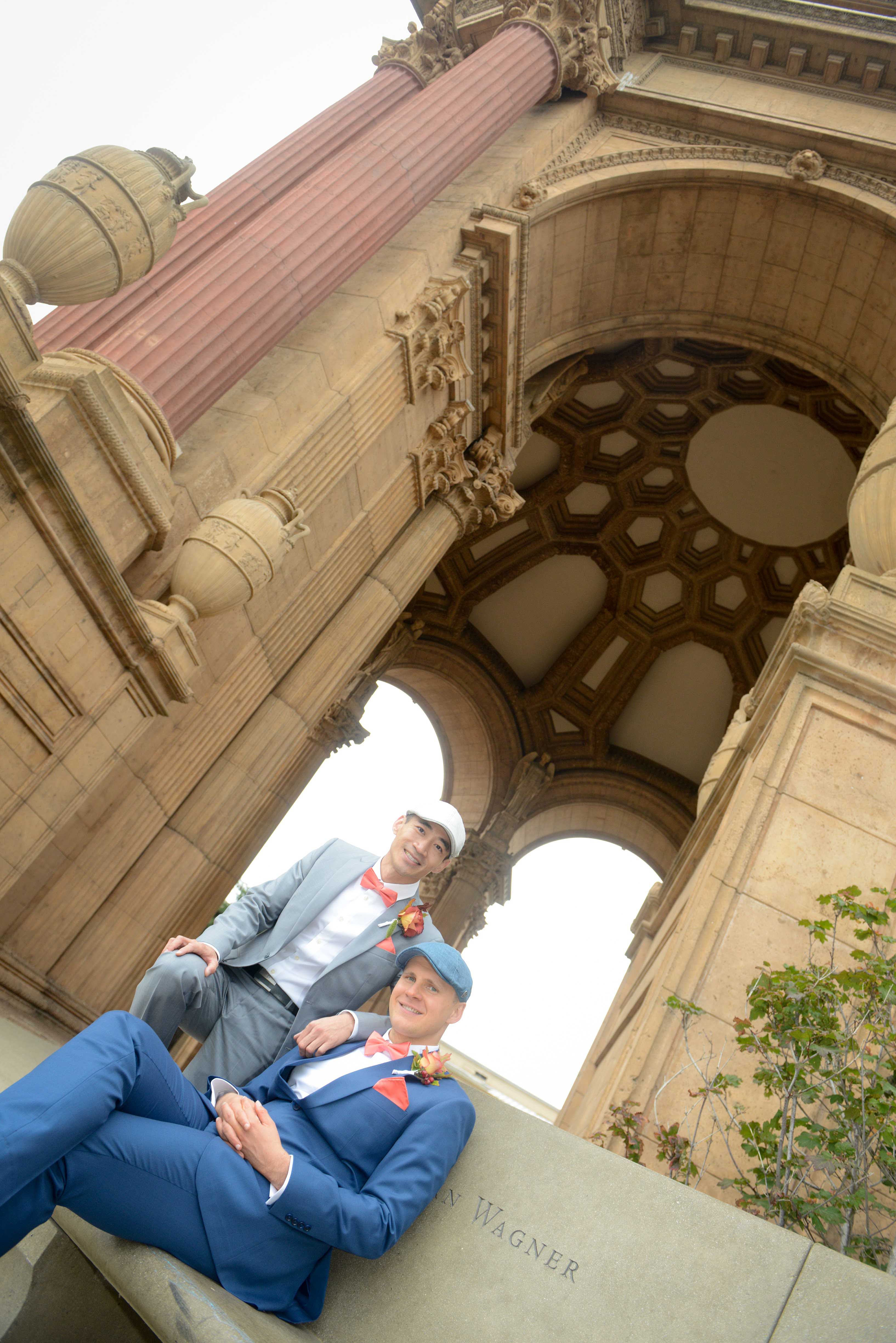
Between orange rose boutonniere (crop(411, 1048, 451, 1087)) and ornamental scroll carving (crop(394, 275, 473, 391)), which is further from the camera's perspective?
ornamental scroll carving (crop(394, 275, 473, 391))

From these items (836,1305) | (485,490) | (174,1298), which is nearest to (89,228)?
(174,1298)

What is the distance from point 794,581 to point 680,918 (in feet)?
61.5

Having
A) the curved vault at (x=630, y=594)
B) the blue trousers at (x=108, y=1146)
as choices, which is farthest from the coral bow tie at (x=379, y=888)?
the curved vault at (x=630, y=594)

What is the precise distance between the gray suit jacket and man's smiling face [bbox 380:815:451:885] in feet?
0.37

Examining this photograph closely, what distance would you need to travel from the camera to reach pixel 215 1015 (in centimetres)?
275

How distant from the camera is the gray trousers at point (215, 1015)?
2.52 metres

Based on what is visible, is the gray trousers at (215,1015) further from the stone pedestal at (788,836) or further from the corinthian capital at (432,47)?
the corinthian capital at (432,47)

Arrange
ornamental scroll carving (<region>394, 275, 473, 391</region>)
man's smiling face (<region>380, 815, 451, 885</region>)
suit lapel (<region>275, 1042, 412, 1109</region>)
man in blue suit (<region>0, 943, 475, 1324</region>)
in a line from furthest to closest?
ornamental scroll carving (<region>394, 275, 473, 391</region>), man's smiling face (<region>380, 815, 451, 885</region>), suit lapel (<region>275, 1042, 412, 1109</region>), man in blue suit (<region>0, 943, 475, 1324</region>)

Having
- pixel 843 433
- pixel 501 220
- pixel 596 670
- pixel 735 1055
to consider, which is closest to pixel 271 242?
pixel 501 220

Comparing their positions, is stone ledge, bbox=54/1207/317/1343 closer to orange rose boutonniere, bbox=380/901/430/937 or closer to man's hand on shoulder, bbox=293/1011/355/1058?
man's hand on shoulder, bbox=293/1011/355/1058

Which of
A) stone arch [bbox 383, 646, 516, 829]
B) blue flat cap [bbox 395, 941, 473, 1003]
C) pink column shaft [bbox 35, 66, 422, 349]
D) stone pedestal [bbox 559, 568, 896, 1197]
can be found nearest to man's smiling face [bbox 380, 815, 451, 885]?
blue flat cap [bbox 395, 941, 473, 1003]

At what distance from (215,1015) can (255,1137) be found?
0.90 m

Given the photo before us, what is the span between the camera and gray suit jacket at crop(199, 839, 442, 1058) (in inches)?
106

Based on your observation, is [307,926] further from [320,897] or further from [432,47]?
[432,47]
